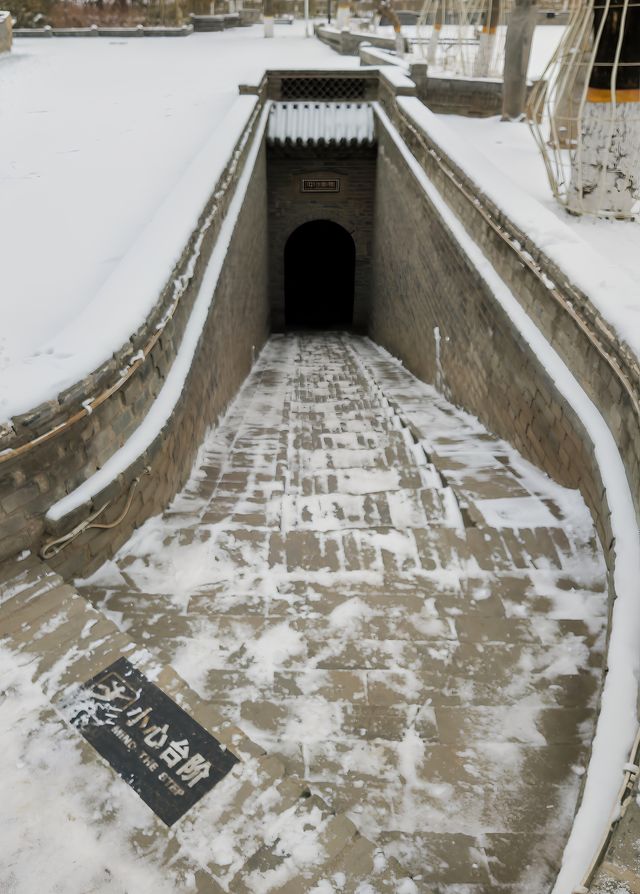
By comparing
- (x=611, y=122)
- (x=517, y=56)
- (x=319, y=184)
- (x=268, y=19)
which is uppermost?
(x=268, y=19)

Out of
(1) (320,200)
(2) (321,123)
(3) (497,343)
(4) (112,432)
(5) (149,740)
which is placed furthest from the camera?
(1) (320,200)

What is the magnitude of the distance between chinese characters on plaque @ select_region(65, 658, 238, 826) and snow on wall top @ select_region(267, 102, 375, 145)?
11.0m

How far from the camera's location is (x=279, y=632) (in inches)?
116

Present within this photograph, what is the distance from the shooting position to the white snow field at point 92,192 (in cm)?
343

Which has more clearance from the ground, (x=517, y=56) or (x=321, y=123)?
(x=517, y=56)

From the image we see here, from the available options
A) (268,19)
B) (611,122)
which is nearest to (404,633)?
(611,122)

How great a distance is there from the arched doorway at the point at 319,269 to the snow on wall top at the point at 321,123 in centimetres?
432

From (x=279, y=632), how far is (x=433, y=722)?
77 centimetres

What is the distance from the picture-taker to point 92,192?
6.43m

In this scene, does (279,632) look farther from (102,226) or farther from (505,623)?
(102,226)

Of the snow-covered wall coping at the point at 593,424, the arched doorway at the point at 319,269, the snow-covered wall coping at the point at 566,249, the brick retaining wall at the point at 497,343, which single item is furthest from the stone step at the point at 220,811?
the arched doorway at the point at 319,269

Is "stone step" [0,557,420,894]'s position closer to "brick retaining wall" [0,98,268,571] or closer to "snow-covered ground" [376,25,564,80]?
"brick retaining wall" [0,98,268,571]

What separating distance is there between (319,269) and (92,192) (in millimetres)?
10823

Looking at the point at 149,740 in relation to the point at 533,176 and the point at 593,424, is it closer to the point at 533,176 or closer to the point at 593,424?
the point at 593,424
